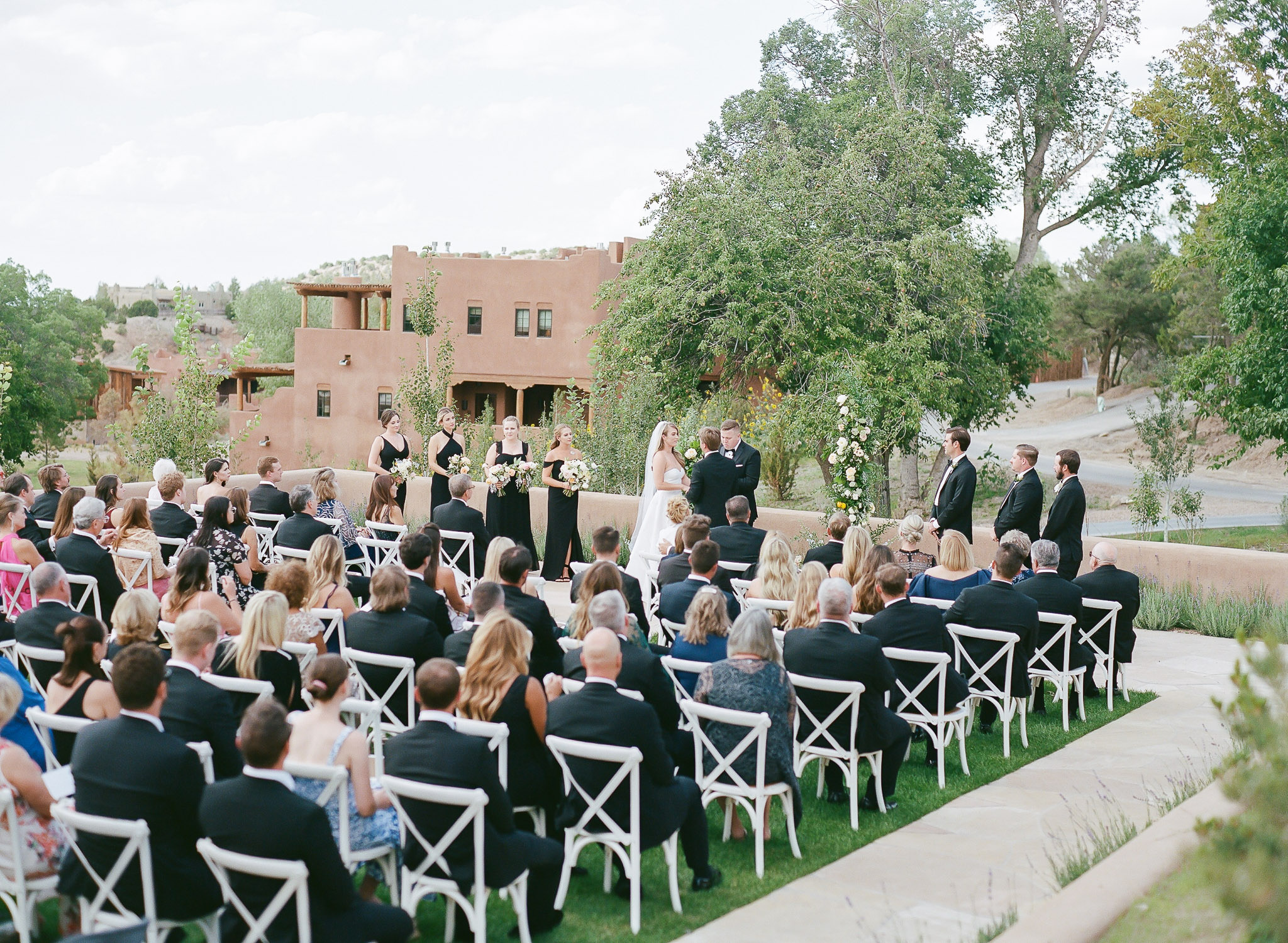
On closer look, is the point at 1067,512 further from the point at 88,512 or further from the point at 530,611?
the point at 88,512

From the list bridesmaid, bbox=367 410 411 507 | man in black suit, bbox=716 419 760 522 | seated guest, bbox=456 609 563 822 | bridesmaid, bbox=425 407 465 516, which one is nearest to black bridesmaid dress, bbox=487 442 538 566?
bridesmaid, bbox=425 407 465 516

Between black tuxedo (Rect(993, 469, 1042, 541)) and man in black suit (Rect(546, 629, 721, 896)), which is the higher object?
black tuxedo (Rect(993, 469, 1042, 541))

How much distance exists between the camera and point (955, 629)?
688 cm

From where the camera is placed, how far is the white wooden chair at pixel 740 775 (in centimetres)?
499

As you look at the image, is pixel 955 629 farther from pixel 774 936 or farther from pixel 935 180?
pixel 935 180

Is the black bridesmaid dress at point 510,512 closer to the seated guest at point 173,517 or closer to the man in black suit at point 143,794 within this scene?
the seated guest at point 173,517

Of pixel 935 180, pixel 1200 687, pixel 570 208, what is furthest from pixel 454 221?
pixel 1200 687

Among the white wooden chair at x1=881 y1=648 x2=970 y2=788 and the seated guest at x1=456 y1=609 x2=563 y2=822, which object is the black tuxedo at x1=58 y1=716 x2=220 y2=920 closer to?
the seated guest at x1=456 y1=609 x2=563 y2=822

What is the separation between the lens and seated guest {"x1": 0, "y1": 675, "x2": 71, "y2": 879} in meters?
4.20

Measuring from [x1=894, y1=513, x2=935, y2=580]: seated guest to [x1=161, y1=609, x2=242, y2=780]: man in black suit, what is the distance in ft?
15.4

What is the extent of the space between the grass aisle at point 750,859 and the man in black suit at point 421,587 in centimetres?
164

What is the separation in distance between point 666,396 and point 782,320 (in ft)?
8.41

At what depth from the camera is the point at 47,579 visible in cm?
583

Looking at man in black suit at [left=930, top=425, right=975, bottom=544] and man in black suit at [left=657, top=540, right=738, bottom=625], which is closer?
man in black suit at [left=657, top=540, right=738, bottom=625]
